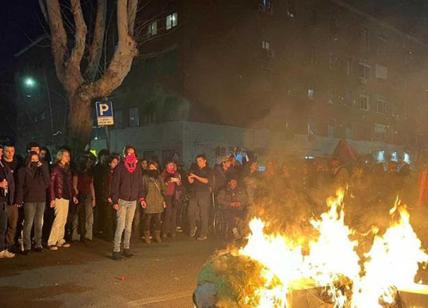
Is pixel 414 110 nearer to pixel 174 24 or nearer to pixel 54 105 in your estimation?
pixel 174 24

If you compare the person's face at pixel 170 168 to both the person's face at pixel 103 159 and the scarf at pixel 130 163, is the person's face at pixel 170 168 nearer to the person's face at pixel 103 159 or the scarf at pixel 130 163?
the person's face at pixel 103 159

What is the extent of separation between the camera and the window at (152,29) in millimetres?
26925

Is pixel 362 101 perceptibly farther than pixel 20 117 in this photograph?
No

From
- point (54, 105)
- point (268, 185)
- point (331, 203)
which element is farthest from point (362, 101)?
point (331, 203)

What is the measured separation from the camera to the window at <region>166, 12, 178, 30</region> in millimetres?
25456

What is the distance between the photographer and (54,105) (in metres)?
36.9

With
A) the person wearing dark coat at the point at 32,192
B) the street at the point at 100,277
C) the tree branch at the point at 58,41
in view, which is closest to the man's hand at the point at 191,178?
the street at the point at 100,277

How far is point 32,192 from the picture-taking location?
8750 mm

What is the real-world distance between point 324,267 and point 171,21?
74.5 feet

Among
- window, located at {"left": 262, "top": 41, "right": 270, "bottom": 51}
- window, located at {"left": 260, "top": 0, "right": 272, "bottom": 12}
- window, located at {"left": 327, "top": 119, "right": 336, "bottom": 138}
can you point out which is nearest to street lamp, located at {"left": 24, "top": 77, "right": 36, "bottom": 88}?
window, located at {"left": 262, "top": 41, "right": 270, "bottom": 51}

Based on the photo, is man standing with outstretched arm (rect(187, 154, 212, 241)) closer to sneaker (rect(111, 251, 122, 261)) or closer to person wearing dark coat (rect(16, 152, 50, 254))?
sneaker (rect(111, 251, 122, 261))

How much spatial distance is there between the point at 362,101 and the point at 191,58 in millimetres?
18678

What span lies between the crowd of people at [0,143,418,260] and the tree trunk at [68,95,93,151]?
1514 millimetres

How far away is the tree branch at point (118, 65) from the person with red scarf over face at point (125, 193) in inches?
160
